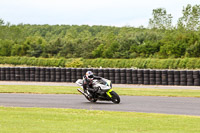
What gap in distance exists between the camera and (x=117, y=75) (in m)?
31.5

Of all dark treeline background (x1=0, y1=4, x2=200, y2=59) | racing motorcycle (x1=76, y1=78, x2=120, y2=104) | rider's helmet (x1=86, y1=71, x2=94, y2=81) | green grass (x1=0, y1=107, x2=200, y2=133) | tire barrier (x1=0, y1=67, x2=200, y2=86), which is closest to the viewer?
green grass (x1=0, y1=107, x2=200, y2=133)

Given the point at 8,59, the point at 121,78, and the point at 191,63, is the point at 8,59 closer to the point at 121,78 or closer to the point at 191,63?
the point at 191,63

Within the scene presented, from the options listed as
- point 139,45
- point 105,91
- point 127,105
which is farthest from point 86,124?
point 139,45

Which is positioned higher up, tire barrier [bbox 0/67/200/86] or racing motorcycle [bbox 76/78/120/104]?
racing motorcycle [bbox 76/78/120/104]

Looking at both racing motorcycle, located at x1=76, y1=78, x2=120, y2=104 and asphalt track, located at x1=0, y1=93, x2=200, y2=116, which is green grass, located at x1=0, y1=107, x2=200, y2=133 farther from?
racing motorcycle, located at x1=76, y1=78, x2=120, y2=104

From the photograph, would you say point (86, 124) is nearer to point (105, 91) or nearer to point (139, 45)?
point (105, 91)

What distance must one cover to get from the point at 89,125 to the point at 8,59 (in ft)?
189

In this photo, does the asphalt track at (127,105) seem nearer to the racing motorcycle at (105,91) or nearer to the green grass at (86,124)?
the racing motorcycle at (105,91)

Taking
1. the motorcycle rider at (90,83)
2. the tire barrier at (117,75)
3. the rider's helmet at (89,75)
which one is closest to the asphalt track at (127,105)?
the motorcycle rider at (90,83)

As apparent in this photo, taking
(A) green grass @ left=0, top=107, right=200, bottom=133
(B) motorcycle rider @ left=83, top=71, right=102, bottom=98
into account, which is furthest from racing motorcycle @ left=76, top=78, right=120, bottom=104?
(A) green grass @ left=0, top=107, right=200, bottom=133

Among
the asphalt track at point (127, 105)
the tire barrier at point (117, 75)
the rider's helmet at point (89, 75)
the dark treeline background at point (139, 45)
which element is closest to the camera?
the asphalt track at point (127, 105)

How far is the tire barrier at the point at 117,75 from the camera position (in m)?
29.2

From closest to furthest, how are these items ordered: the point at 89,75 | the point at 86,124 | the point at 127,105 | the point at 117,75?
the point at 86,124 → the point at 127,105 → the point at 89,75 → the point at 117,75

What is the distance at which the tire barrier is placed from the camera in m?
29.2
